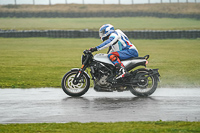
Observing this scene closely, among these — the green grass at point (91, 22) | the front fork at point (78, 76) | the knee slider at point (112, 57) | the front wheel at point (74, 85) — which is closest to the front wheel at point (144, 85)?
the knee slider at point (112, 57)

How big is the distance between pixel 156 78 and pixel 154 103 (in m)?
1.18

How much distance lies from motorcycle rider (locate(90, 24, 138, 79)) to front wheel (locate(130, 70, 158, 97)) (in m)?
0.41

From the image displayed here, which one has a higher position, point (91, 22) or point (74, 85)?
point (74, 85)

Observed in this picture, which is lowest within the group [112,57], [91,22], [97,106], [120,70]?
[91,22]

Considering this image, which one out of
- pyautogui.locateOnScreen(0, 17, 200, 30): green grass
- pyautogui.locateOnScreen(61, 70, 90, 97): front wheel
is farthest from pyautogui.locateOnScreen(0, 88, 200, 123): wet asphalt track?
pyautogui.locateOnScreen(0, 17, 200, 30): green grass

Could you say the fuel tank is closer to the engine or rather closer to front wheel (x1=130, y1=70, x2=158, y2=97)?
front wheel (x1=130, y1=70, x2=158, y2=97)

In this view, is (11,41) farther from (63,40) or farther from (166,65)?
(166,65)

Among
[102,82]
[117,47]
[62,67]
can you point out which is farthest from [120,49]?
[62,67]

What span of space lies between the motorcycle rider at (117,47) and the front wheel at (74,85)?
2.38ft

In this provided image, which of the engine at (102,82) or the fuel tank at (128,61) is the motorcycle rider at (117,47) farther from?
the engine at (102,82)

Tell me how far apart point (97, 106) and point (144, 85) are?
178 centimetres

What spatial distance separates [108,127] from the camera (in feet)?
22.2

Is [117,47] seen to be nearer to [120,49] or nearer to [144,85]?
[120,49]

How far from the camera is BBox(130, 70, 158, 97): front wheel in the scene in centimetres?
999
